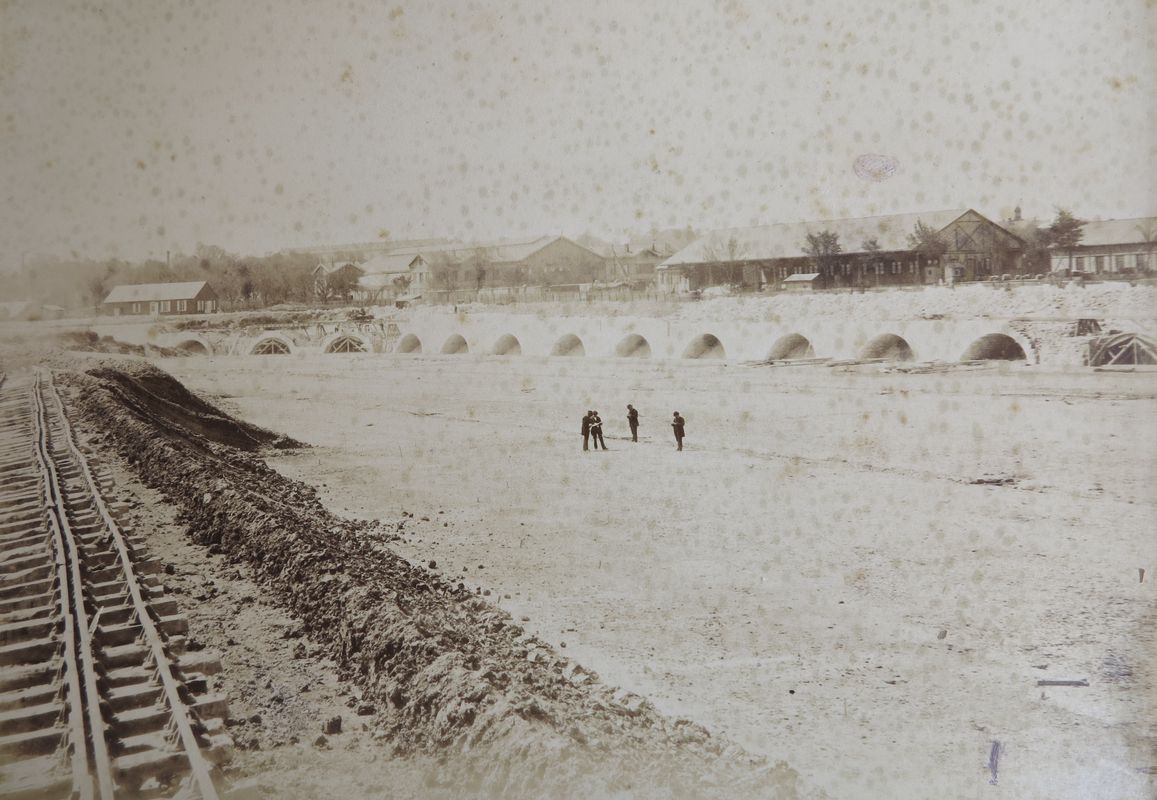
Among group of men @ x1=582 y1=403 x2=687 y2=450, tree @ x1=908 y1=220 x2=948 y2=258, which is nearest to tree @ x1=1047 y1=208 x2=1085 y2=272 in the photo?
tree @ x1=908 y1=220 x2=948 y2=258

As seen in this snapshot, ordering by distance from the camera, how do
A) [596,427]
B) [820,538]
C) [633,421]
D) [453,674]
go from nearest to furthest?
[453,674]
[820,538]
[596,427]
[633,421]

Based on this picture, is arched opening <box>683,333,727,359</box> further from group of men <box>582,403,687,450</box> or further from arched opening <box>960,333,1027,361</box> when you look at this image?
arched opening <box>960,333,1027,361</box>

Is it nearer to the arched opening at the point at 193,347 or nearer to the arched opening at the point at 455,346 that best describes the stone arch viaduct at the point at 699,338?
the arched opening at the point at 455,346

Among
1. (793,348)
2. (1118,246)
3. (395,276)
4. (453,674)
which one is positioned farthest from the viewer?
(793,348)

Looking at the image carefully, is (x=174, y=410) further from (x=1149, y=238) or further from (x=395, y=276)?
(x=1149, y=238)

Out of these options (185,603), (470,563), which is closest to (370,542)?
(470,563)

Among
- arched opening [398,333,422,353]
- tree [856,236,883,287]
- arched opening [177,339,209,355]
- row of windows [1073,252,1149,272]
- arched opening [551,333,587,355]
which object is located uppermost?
tree [856,236,883,287]

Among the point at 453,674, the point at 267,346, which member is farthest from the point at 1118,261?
the point at 267,346
